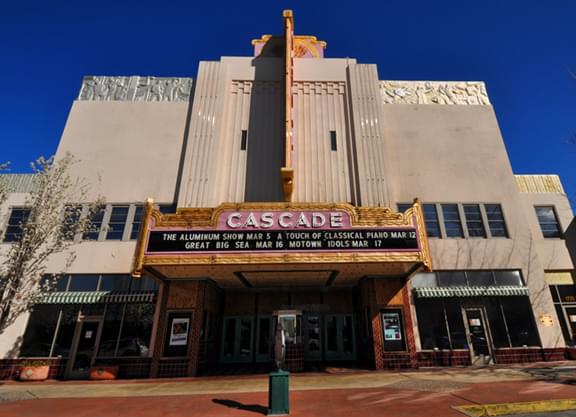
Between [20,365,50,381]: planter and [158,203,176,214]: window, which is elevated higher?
[158,203,176,214]: window

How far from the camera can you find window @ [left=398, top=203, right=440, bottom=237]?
684 inches

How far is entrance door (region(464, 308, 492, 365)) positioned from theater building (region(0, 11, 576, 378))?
0.22 feet

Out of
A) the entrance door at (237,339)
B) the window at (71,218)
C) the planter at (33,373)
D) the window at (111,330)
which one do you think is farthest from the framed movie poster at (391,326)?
the window at (71,218)

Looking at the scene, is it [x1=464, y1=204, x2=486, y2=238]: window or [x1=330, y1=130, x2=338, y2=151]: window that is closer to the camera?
[x1=464, y1=204, x2=486, y2=238]: window

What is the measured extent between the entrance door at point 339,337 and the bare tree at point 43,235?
44.5ft

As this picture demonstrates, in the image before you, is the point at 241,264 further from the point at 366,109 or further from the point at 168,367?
the point at 366,109

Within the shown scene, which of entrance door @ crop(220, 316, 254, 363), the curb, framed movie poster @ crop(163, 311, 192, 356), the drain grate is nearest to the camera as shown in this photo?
the curb

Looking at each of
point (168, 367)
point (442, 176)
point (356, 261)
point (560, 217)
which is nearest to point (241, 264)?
point (356, 261)

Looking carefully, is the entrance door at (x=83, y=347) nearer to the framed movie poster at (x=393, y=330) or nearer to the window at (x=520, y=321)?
the framed movie poster at (x=393, y=330)

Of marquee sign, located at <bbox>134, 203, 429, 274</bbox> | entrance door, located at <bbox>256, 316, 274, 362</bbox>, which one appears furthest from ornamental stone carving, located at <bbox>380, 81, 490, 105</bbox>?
entrance door, located at <bbox>256, 316, 274, 362</bbox>

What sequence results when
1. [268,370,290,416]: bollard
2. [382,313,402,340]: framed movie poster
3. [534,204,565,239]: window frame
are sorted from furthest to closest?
[534,204,565,239]: window frame, [382,313,402,340]: framed movie poster, [268,370,290,416]: bollard

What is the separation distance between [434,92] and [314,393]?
20015mm

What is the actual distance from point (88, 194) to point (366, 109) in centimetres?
1684

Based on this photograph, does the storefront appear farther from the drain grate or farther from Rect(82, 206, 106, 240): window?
Rect(82, 206, 106, 240): window
